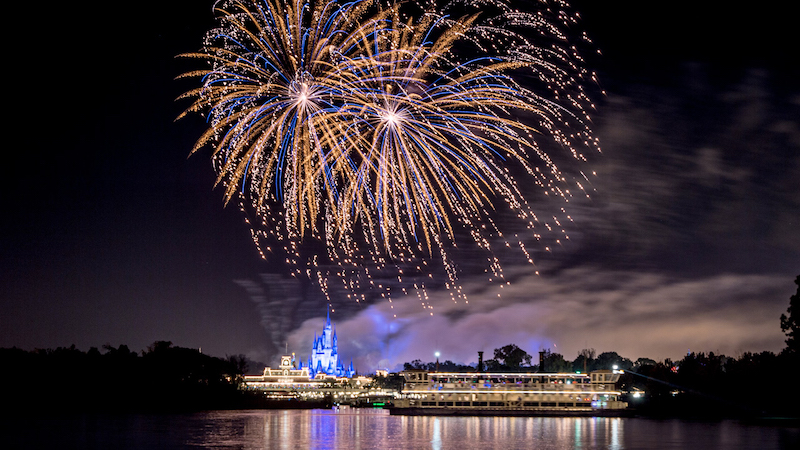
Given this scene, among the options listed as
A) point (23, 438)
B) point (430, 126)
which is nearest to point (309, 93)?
point (430, 126)

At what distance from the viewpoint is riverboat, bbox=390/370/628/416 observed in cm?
9575

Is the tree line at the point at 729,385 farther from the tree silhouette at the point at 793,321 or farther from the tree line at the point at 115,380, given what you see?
the tree line at the point at 115,380

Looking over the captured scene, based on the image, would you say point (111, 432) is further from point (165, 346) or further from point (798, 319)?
point (165, 346)

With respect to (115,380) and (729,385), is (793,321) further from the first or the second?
(115,380)

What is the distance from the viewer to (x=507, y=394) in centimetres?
9738

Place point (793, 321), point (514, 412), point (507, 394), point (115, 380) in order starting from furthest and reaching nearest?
point (115, 380) → point (507, 394) → point (514, 412) → point (793, 321)

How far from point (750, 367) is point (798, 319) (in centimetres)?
2237


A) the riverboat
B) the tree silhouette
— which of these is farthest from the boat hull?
the tree silhouette

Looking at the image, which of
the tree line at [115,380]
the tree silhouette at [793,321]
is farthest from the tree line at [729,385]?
the tree line at [115,380]

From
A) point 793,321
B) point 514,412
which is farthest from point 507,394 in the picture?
point 793,321

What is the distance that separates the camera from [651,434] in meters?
57.1

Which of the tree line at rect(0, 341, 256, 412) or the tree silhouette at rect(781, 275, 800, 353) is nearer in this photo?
the tree silhouette at rect(781, 275, 800, 353)

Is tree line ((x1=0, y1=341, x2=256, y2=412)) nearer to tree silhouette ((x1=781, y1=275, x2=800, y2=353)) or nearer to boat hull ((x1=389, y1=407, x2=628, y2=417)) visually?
boat hull ((x1=389, y1=407, x2=628, y2=417))

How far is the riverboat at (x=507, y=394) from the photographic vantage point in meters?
95.8
